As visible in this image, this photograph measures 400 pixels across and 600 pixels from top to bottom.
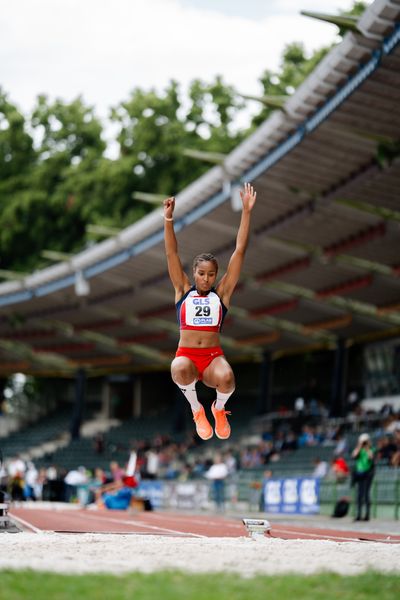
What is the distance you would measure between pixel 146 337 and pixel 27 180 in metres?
18.0

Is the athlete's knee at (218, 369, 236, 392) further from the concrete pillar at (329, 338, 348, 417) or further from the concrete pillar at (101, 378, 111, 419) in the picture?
the concrete pillar at (101, 378, 111, 419)

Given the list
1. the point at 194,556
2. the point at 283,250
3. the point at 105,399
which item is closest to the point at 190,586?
the point at 194,556

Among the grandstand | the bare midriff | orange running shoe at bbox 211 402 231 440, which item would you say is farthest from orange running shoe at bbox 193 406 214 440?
the grandstand

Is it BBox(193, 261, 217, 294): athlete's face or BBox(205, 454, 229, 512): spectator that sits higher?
BBox(193, 261, 217, 294): athlete's face

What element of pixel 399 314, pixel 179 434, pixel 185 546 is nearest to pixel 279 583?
pixel 185 546

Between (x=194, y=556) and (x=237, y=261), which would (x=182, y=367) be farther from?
(x=194, y=556)

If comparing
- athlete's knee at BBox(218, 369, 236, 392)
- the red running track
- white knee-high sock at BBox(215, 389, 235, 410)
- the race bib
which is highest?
the race bib

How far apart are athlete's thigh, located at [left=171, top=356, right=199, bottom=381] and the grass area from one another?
149 inches

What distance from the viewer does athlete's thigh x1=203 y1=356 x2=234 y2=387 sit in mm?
12477

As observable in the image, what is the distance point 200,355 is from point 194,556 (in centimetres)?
268

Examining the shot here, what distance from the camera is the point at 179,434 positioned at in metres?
58.0

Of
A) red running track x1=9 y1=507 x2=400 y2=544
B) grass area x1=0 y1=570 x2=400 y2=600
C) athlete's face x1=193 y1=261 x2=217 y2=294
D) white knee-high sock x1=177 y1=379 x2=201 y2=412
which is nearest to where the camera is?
grass area x1=0 y1=570 x2=400 y2=600

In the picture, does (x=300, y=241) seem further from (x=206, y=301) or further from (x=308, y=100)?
(x=206, y=301)

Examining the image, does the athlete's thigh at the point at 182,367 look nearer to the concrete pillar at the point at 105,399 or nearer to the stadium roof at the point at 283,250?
the stadium roof at the point at 283,250
